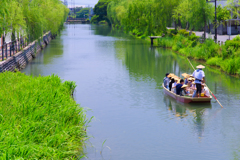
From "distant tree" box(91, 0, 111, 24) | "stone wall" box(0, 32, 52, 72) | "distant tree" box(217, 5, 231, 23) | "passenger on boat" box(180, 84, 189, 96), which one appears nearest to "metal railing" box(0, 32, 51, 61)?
"stone wall" box(0, 32, 52, 72)

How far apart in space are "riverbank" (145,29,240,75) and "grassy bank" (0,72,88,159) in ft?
52.9

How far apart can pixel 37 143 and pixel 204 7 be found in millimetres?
34642

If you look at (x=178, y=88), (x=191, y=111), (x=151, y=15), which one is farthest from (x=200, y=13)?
(x=191, y=111)

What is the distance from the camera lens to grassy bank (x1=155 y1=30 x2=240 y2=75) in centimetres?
2656

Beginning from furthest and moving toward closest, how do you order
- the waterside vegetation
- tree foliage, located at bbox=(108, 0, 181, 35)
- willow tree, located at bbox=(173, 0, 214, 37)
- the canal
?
tree foliage, located at bbox=(108, 0, 181, 35)
willow tree, located at bbox=(173, 0, 214, 37)
the waterside vegetation
the canal

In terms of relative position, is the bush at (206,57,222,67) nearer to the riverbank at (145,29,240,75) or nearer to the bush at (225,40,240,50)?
the riverbank at (145,29,240,75)

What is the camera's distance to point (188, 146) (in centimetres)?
1245

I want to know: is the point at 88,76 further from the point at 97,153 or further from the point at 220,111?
the point at 97,153

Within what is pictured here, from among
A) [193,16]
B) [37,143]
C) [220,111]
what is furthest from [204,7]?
[37,143]

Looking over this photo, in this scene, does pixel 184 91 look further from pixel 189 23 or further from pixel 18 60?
pixel 189 23

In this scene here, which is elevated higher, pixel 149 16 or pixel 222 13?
pixel 222 13

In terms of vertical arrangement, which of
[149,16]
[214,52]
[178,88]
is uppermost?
[149,16]

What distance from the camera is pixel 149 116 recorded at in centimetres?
1630

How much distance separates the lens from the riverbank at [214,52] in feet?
87.2
